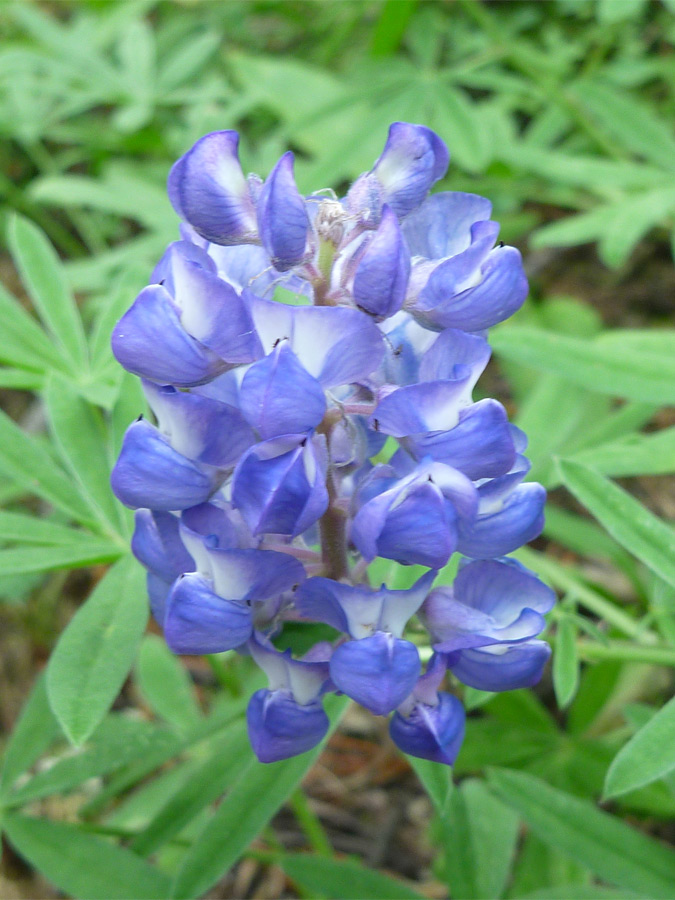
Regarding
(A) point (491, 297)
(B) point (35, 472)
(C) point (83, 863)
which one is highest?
(A) point (491, 297)

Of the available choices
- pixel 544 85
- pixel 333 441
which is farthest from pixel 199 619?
pixel 544 85

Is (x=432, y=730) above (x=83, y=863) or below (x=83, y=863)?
above

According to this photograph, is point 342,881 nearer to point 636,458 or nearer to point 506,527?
point 506,527

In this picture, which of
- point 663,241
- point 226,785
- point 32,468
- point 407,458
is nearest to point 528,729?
point 226,785

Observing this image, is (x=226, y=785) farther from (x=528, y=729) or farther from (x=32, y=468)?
(x=528, y=729)

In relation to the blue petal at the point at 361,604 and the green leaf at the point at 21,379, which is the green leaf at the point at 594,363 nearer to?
the blue petal at the point at 361,604

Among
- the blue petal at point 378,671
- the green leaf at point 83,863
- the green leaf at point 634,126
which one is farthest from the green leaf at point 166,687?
the green leaf at point 634,126
